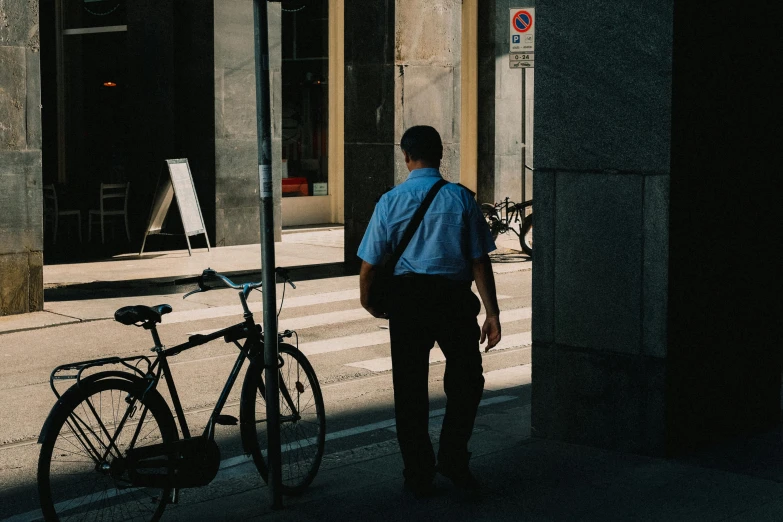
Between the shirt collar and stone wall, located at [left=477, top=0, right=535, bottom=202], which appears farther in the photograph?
stone wall, located at [left=477, top=0, right=535, bottom=202]

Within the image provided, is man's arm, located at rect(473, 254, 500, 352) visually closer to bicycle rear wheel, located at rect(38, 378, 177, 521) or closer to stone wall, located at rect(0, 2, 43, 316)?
bicycle rear wheel, located at rect(38, 378, 177, 521)

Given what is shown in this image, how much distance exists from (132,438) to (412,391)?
4.24 ft

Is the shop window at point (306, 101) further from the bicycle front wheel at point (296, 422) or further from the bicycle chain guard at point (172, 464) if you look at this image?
the bicycle chain guard at point (172, 464)

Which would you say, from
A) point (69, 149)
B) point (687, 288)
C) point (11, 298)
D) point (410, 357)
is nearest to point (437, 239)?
point (410, 357)

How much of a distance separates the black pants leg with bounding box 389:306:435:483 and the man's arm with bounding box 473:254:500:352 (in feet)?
0.96

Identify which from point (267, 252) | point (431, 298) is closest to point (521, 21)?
point (431, 298)

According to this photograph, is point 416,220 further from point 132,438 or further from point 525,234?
point 525,234

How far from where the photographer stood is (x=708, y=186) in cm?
632

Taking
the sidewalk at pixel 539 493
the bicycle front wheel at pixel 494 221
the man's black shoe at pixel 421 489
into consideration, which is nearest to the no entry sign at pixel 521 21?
A: the bicycle front wheel at pixel 494 221

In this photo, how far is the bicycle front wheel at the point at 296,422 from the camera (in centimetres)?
575

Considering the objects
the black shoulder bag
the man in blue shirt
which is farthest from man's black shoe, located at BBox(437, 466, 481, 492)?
the black shoulder bag

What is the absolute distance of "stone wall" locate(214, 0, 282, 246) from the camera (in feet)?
56.5

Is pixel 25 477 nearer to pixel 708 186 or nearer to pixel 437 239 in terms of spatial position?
pixel 437 239

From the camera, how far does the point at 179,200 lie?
15.9m
